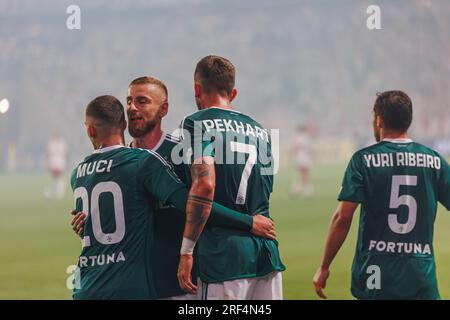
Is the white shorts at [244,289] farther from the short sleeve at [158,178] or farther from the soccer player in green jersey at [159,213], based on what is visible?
the short sleeve at [158,178]

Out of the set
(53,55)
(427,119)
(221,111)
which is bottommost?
(221,111)

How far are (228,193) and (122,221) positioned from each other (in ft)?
1.80

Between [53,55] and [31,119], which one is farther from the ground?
[53,55]

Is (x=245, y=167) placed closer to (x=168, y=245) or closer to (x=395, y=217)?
(x=168, y=245)

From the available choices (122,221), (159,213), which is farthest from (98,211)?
(159,213)

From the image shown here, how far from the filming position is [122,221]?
3.86m

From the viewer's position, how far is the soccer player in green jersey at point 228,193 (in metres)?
3.85

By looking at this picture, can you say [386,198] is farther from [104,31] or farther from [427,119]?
[104,31]

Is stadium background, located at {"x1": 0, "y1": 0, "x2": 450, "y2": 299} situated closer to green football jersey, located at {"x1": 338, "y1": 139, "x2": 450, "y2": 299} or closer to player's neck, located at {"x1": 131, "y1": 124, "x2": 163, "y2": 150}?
green football jersey, located at {"x1": 338, "y1": 139, "x2": 450, "y2": 299}

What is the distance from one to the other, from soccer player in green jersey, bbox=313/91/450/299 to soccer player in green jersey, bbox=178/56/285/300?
0.57 metres
